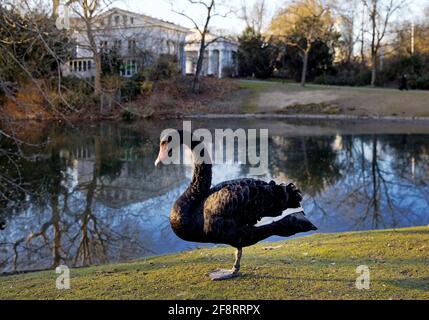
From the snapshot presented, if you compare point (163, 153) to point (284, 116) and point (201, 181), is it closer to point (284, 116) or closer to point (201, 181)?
point (201, 181)

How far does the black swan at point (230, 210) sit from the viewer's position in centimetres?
400

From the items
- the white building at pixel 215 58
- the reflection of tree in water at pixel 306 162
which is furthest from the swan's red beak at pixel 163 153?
the white building at pixel 215 58

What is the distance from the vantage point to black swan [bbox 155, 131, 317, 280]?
4.00m

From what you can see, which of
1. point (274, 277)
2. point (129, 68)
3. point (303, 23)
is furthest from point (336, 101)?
point (274, 277)

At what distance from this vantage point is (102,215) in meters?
9.52

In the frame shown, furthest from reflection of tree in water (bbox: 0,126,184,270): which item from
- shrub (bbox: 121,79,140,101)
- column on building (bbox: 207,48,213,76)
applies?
column on building (bbox: 207,48,213,76)

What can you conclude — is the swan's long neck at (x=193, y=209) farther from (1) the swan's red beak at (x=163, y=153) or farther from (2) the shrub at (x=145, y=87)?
(2) the shrub at (x=145, y=87)

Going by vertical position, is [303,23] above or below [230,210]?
above

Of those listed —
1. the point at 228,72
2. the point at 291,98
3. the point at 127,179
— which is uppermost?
the point at 228,72

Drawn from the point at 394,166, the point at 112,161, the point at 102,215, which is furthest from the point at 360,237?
the point at 112,161

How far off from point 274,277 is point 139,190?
7718 mm

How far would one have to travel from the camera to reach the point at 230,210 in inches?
157
